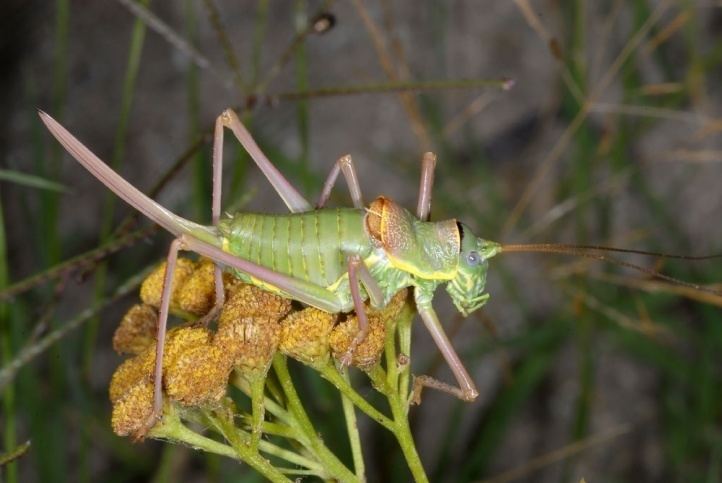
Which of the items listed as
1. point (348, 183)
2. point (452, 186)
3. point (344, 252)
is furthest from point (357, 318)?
point (452, 186)

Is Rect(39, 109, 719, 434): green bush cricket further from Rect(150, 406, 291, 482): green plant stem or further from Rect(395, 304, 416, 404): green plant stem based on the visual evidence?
Rect(150, 406, 291, 482): green plant stem

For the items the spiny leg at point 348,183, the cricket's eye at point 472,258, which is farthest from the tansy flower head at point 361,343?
the spiny leg at point 348,183

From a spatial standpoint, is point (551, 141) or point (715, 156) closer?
point (715, 156)

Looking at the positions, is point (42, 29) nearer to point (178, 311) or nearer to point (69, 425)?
point (69, 425)

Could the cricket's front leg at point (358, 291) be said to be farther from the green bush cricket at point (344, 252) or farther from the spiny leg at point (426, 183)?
the spiny leg at point (426, 183)

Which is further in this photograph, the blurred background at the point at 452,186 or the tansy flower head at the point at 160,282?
the blurred background at the point at 452,186

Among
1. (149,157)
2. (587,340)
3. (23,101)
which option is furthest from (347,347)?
(23,101)

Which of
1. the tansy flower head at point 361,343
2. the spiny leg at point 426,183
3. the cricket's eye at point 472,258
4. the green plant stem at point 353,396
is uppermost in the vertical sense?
the spiny leg at point 426,183
